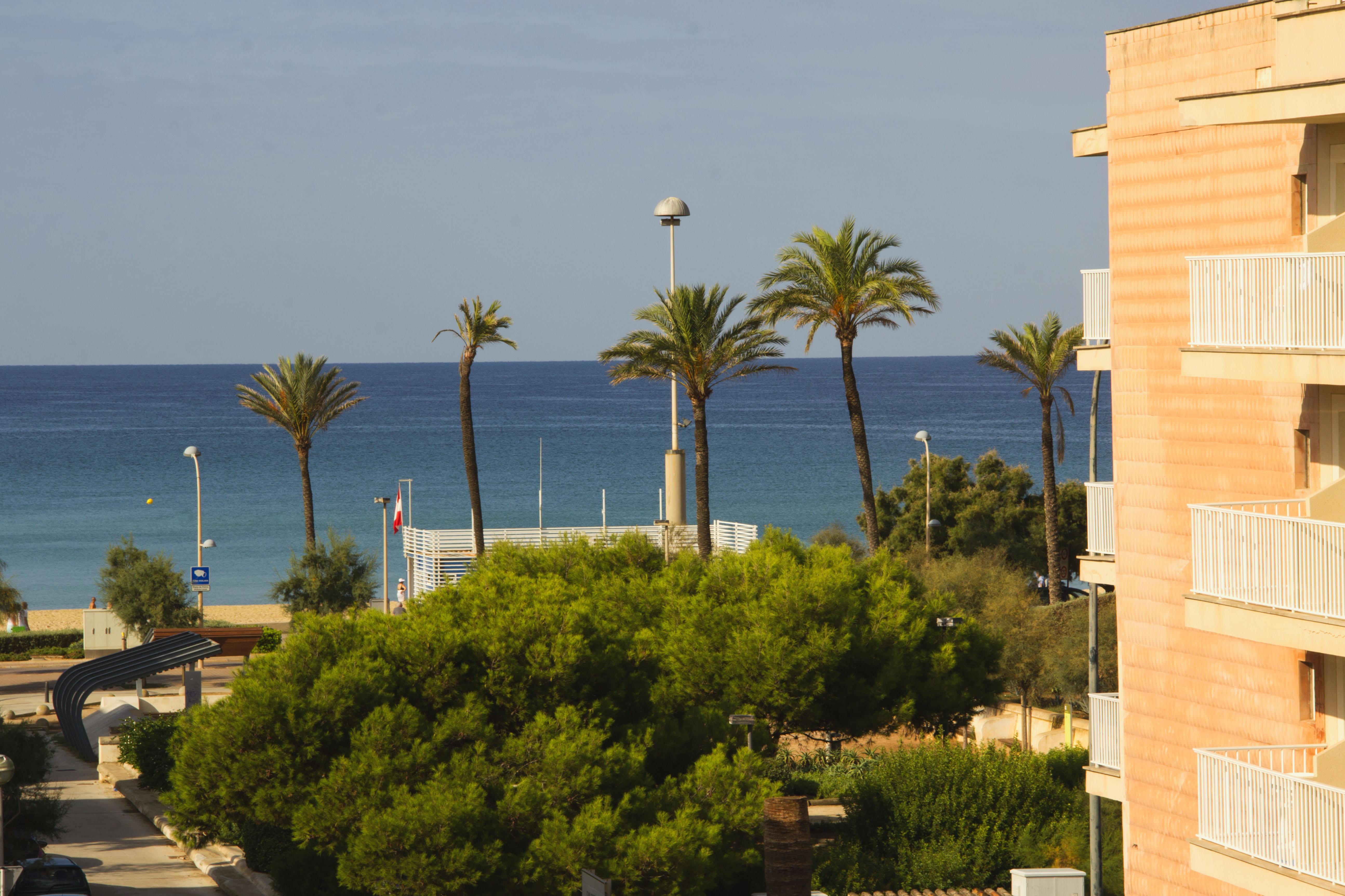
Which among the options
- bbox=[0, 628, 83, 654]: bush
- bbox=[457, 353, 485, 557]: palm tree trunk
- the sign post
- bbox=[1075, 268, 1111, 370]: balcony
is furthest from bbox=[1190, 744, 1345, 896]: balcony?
bbox=[0, 628, 83, 654]: bush

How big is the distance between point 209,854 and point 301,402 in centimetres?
2717

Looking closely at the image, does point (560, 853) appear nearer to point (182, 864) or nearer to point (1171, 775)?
point (1171, 775)

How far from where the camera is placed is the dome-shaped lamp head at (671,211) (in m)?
35.4

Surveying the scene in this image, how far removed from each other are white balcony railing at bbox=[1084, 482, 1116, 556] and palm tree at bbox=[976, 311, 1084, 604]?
26.5 metres

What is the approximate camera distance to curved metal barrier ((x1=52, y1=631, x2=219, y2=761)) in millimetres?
31391

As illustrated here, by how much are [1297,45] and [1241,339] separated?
9.68 ft

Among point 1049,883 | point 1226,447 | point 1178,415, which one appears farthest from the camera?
point 1049,883

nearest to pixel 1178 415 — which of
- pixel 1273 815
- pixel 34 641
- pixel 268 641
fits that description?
pixel 1273 815

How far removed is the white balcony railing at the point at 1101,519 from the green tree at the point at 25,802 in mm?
15167

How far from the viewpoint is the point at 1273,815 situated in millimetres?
10766

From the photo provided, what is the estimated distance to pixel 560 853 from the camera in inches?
658

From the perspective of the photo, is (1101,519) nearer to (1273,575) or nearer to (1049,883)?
(1049,883)

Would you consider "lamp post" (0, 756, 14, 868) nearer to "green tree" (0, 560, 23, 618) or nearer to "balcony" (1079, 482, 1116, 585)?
"balcony" (1079, 482, 1116, 585)

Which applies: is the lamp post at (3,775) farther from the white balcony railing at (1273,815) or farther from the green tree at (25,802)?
the white balcony railing at (1273,815)
